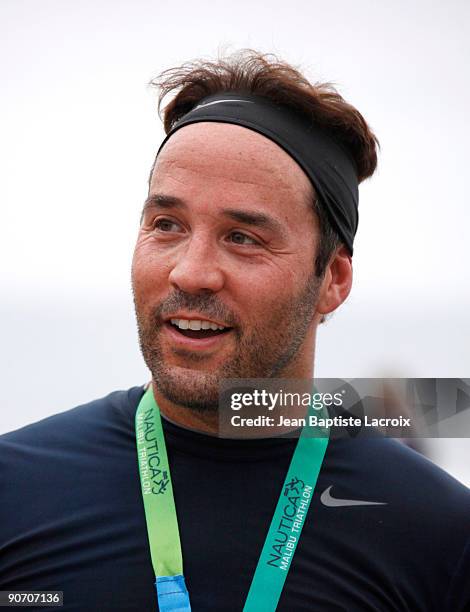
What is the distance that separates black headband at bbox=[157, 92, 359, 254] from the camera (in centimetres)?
219

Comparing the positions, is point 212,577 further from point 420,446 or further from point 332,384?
point 420,446

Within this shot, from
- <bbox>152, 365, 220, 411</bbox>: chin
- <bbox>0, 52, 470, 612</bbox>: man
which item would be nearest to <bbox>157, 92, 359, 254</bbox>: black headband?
<bbox>0, 52, 470, 612</bbox>: man

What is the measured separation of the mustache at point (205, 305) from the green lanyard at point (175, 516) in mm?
376

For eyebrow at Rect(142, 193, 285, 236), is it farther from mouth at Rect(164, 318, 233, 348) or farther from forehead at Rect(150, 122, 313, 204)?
mouth at Rect(164, 318, 233, 348)

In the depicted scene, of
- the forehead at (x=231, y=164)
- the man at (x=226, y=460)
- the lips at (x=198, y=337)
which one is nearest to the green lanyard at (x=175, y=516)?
the man at (x=226, y=460)

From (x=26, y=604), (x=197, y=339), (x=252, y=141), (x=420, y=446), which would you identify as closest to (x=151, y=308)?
(x=197, y=339)

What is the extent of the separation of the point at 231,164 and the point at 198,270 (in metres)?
0.32

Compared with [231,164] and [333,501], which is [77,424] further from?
[231,164]

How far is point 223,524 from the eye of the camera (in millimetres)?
1992

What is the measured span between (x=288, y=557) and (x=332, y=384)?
66 cm

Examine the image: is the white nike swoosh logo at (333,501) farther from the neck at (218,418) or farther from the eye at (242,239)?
the eye at (242,239)

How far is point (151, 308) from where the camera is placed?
2084mm

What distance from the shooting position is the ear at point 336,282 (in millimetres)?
2361

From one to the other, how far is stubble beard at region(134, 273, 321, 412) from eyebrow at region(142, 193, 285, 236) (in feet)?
0.69
